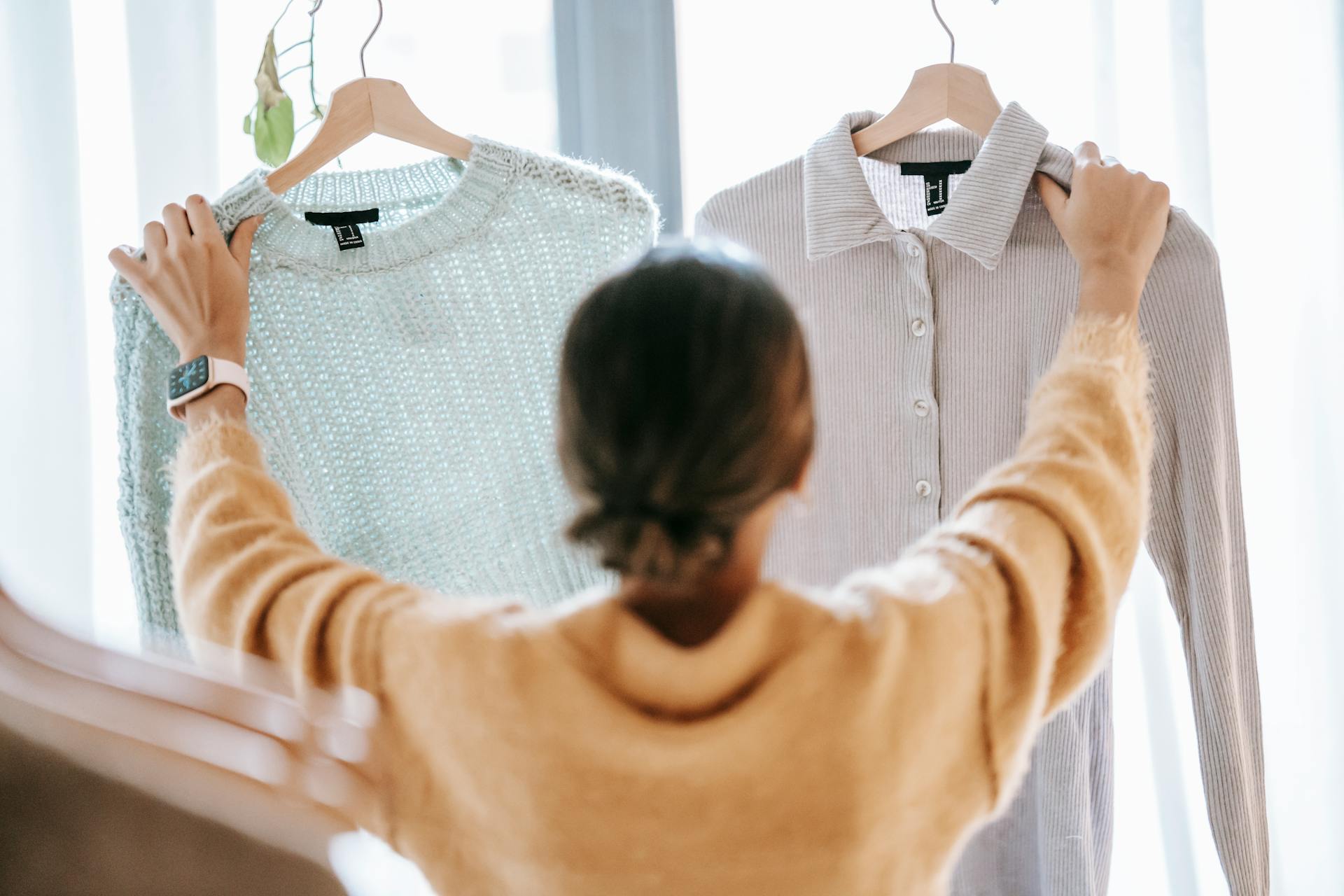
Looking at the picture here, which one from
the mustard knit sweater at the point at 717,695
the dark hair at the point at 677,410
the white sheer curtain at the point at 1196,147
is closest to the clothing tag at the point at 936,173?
the white sheer curtain at the point at 1196,147

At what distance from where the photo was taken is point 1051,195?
32.0 inches

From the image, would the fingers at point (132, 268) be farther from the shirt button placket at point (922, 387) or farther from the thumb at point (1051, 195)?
the thumb at point (1051, 195)

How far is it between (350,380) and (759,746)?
507mm

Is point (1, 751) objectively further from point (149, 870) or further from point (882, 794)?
point (882, 794)

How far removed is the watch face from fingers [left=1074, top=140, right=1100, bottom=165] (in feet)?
2.26

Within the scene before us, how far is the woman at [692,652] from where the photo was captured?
1.68ft

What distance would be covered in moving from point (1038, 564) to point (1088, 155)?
1.24ft

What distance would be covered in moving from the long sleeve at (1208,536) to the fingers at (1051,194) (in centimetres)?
9

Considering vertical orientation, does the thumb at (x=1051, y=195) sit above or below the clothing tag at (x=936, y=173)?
below

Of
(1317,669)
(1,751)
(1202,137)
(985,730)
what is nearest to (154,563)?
(1,751)

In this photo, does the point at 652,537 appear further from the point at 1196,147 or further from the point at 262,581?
the point at 1196,147

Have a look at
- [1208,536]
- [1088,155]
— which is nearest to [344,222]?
[1088,155]

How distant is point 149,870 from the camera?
31 centimetres

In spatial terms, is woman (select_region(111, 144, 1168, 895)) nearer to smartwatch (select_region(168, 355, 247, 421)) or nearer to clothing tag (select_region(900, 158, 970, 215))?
smartwatch (select_region(168, 355, 247, 421))
